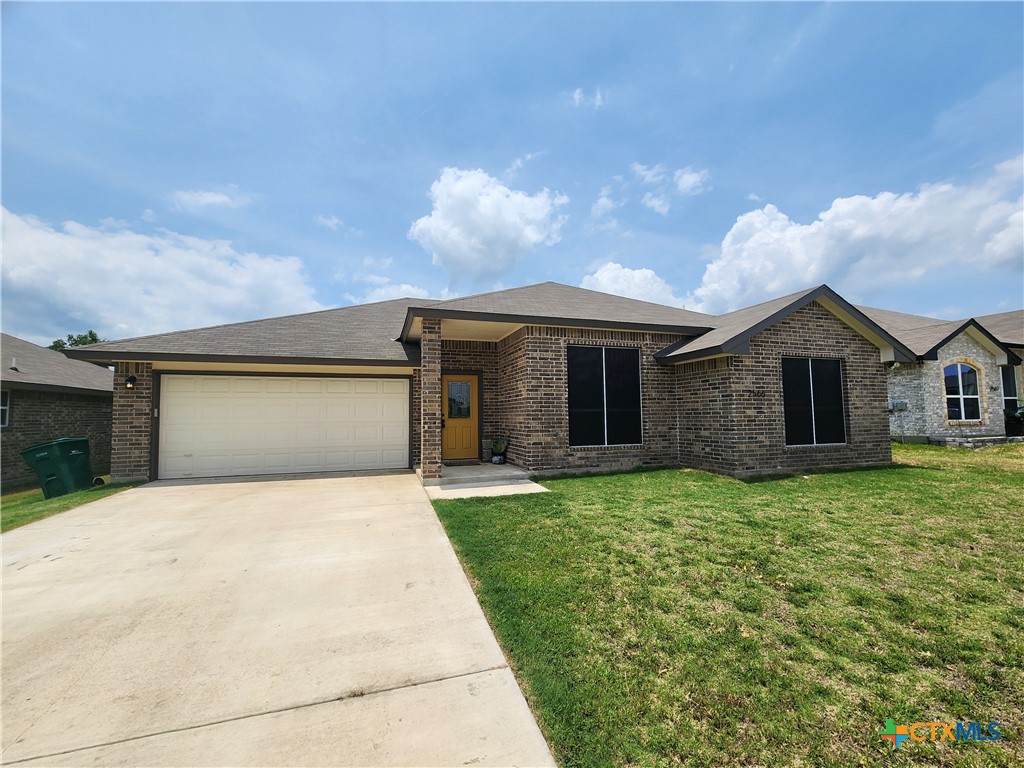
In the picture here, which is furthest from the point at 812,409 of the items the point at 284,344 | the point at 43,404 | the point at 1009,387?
the point at 43,404

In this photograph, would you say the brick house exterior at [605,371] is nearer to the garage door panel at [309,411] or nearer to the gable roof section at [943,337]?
the garage door panel at [309,411]

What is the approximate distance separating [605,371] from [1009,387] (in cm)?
1701

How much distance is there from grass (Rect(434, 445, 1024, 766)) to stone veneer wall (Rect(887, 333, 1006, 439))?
9714mm

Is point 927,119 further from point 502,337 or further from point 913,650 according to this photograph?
point 913,650

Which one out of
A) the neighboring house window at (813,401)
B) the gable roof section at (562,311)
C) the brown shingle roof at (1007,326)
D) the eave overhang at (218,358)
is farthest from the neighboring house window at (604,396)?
the brown shingle roof at (1007,326)

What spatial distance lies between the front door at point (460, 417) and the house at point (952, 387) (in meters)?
13.8

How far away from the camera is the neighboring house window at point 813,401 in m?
9.16

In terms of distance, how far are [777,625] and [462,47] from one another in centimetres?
1002

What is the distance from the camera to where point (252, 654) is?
277 cm

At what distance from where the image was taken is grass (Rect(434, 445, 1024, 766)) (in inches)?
78.4

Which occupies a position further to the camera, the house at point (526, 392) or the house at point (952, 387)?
the house at point (952, 387)

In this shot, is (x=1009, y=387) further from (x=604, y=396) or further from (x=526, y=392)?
(x=526, y=392)

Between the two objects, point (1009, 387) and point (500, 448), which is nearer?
point (500, 448)

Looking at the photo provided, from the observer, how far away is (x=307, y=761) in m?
1.91
